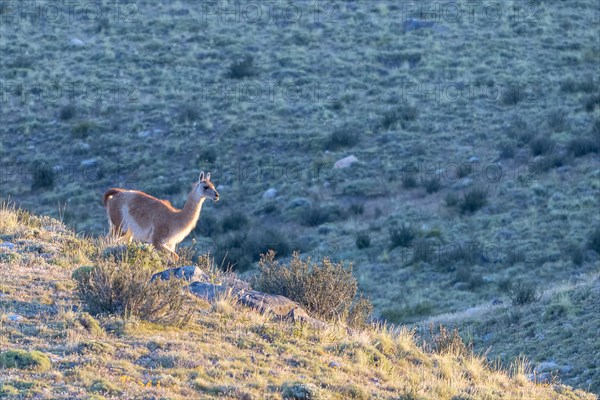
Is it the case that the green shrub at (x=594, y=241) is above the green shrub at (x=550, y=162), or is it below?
below

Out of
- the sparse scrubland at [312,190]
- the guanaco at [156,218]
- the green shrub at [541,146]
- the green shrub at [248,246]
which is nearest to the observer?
the sparse scrubland at [312,190]

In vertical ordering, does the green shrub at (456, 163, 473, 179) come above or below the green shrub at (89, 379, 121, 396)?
below

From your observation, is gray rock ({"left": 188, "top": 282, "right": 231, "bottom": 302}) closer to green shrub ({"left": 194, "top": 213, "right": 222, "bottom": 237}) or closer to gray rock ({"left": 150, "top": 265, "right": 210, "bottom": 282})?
gray rock ({"left": 150, "top": 265, "right": 210, "bottom": 282})

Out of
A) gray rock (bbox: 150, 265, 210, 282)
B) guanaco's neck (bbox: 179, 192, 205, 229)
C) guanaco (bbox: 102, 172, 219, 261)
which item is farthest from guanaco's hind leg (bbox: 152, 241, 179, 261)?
gray rock (bbox: 150, 265, 210, 282)

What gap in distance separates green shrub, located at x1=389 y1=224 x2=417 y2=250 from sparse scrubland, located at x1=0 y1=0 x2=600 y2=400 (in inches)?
2.2

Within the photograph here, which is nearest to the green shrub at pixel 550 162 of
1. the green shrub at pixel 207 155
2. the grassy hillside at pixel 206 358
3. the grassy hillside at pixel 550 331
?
the green shrub at pixel 207 155

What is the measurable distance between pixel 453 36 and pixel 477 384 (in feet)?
89.0

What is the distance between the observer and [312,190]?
86.9 feet

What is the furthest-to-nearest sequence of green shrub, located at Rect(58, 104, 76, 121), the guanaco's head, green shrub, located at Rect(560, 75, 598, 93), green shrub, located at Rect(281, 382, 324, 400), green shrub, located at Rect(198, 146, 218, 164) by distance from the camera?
green shrub, located at Rect(560, 75, 598, 93) → green shrub, located at Rect(58, 104, 76, 121) → green shrub, located at Rect(198, 146, 218, 164) → the guanaco's head → green shrub, located at Rect(281, 382, 324, 400)

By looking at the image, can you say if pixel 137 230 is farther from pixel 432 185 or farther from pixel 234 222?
pixel 432 185

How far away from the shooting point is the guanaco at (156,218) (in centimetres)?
1347

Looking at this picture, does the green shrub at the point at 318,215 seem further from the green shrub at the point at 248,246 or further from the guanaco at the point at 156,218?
the guanaco at the point at 156,218

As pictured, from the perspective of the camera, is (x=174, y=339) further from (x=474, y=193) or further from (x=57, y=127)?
(x=57, y=127)

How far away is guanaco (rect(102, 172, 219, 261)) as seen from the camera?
1347 cm
